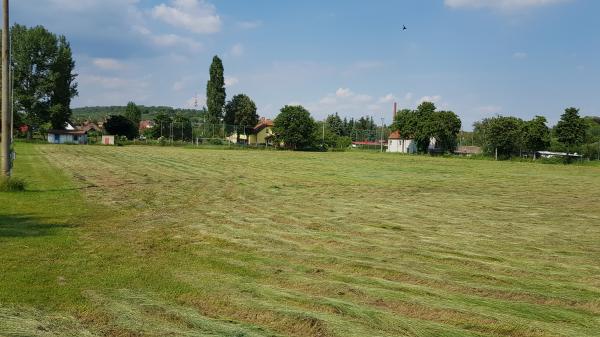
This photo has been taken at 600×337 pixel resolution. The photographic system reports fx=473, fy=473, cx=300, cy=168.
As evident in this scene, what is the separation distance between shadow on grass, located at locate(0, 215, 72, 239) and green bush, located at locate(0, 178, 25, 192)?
4.76m

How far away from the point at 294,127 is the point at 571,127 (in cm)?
4447

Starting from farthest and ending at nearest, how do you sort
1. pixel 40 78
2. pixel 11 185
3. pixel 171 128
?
pixel 171 128 → pixel 40 78 → pixel 11 185

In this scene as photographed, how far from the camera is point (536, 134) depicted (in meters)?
71.2

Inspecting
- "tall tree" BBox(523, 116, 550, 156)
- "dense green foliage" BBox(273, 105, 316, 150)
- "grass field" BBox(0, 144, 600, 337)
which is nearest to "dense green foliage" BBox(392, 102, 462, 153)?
"tall tree" BBox(523, 116, 550, 156)

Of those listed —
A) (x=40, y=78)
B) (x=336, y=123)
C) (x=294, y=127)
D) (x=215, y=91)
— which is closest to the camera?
(x=40, y=78)

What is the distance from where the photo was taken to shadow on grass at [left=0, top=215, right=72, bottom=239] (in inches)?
365

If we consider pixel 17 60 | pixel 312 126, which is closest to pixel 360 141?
pixel 312 126

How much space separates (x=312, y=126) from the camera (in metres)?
90.5

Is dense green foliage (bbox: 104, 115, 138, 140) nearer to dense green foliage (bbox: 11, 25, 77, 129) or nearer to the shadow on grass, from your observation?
dense green foliage (bbox: 11, 25, 77, 129)

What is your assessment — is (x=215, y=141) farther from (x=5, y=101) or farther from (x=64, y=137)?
(x=5, y=101)

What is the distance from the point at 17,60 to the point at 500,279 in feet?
292

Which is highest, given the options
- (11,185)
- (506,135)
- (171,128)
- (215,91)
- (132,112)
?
(215,91)

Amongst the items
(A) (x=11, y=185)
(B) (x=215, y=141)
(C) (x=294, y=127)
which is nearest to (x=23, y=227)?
(A) (x=11, y=185)

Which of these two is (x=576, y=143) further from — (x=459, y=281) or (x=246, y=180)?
(x=459, y=281)
